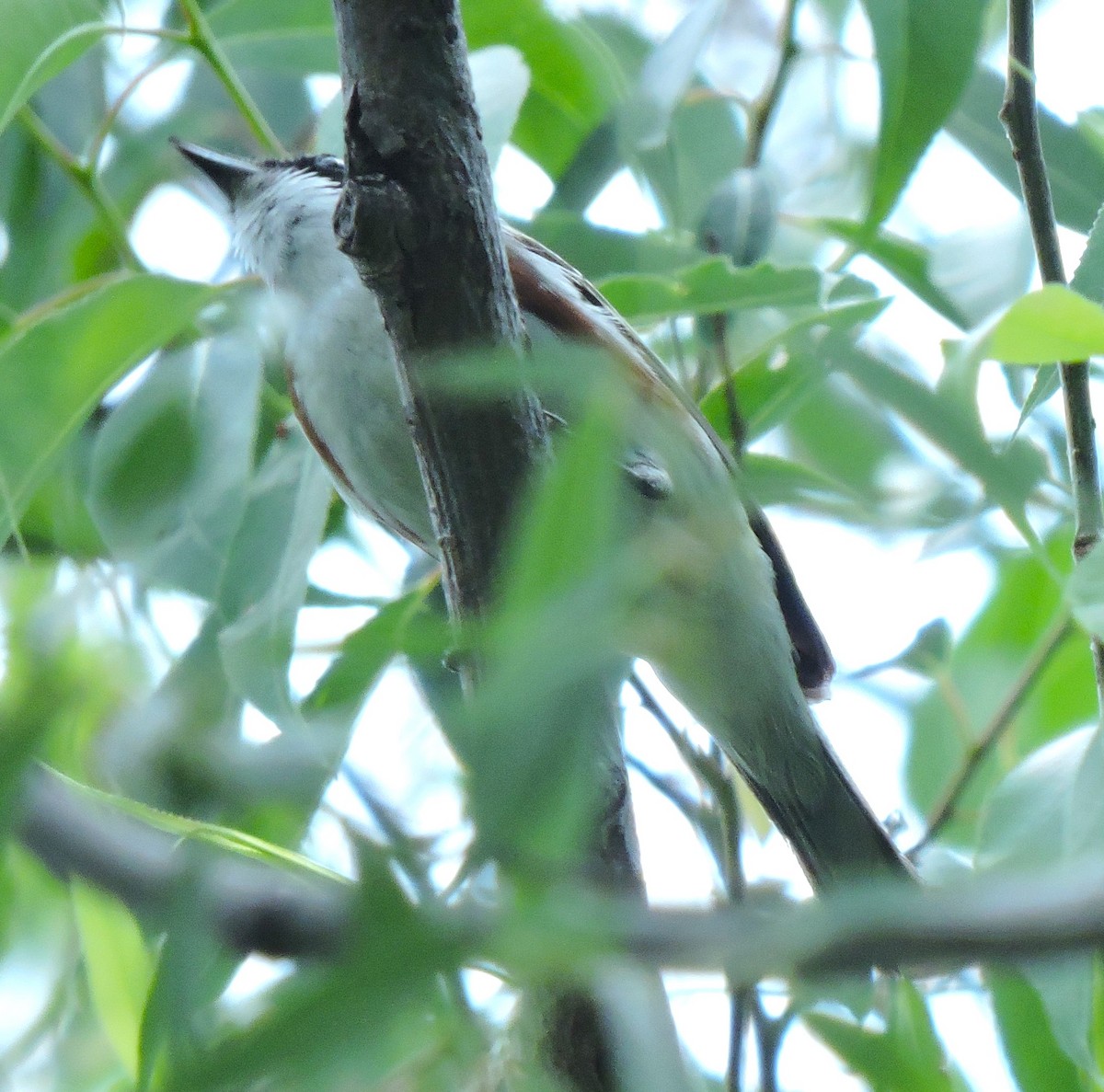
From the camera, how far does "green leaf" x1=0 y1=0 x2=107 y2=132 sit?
4.74 feet

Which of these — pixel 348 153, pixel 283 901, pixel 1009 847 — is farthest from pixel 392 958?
pixel 1009 847

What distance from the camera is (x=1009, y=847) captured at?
4.50 ft

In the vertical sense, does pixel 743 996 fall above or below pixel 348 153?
below

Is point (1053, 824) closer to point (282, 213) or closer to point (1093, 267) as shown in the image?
point (1093, 267)

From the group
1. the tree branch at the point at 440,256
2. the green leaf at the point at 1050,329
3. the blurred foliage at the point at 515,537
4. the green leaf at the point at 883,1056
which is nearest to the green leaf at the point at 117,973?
the blurred foliage at the point at 515,537

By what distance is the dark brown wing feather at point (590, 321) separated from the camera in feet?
5.23

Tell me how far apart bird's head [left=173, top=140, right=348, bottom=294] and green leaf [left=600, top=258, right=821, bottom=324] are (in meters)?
0.39

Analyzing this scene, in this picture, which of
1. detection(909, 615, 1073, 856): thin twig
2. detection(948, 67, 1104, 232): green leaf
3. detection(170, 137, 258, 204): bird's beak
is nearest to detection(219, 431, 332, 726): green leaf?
detection(170, 137, 258, 204): bird's beak

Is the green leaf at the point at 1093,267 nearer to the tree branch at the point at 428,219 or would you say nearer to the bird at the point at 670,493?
the bird at the point at 670,493

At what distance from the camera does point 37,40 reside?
149 centimetres

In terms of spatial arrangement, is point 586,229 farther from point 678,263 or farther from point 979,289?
point 979,289

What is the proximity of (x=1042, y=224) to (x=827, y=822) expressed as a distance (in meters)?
0.78

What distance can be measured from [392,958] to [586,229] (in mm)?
1351

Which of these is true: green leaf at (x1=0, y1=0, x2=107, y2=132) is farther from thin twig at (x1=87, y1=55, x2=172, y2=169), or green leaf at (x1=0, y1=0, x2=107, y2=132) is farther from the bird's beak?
the bird's beak
